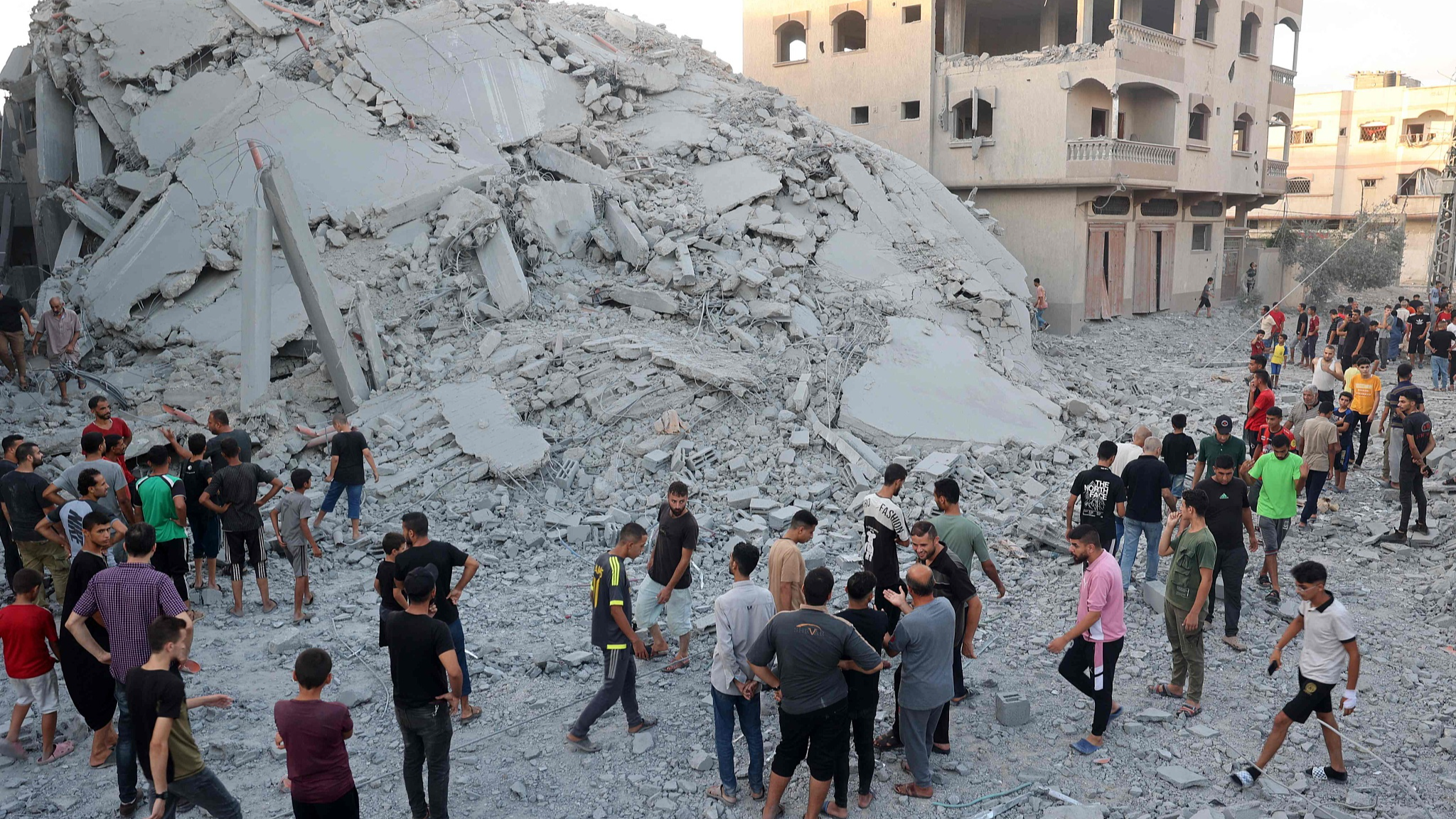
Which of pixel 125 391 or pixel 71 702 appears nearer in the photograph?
pixel 71 702

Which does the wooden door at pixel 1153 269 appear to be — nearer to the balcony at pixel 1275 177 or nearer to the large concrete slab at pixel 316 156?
the balcony at pixel 1275 177

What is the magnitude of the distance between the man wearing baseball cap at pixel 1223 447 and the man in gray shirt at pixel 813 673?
4322mm

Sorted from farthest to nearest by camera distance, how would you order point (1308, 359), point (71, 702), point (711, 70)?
point (711, 70) < point (1308, 359) < point (71, 702)

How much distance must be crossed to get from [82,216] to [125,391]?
16.5ft

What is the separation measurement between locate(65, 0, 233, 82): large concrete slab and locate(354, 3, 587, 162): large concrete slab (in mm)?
2563

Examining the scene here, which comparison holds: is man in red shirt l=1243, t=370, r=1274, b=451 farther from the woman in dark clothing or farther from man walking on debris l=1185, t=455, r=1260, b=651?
the woman in dark clothing

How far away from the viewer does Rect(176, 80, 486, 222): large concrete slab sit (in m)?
13.7

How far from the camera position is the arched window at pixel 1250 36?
83.4 feet

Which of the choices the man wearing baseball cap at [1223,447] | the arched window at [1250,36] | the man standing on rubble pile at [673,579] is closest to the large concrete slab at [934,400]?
the man wearing baseball cap at [1223,447]

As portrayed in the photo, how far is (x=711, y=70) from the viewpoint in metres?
20.1

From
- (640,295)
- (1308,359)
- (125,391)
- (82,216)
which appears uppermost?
(82,216)

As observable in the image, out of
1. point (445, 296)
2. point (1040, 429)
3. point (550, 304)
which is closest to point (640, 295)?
point (550, 304)

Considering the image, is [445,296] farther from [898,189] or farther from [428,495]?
[898,189]

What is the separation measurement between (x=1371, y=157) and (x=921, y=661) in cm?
4683
